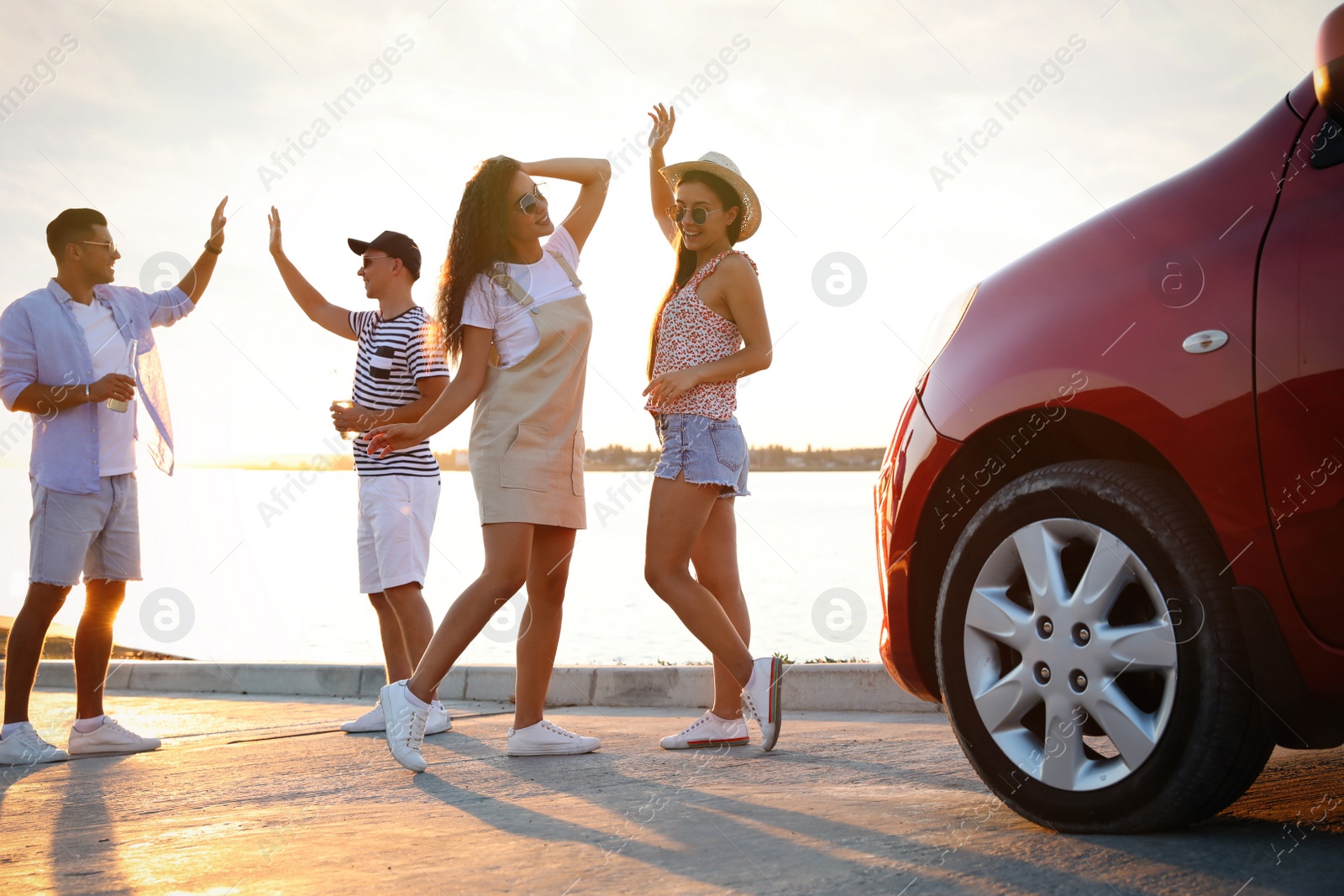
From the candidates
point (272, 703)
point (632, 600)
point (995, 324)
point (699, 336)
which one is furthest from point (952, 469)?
point (632, 600)

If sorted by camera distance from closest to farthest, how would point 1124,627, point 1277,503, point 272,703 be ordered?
point 1277,503 < point 1124,627 < point 272,703

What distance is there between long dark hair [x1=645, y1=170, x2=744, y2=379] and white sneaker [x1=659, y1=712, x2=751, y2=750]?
4.20 feet

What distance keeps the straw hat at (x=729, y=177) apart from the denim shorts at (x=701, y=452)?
2.58 ft

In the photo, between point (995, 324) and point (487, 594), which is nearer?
point (995, 324)

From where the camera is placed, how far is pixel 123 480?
15.3 ft

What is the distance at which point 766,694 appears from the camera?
3.78 m

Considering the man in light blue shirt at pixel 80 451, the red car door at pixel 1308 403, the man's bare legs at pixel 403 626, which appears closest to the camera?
the red car door at pixel 1308 403

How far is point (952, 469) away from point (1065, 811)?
0.81 metres

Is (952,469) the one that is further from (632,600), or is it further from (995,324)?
(632,600)

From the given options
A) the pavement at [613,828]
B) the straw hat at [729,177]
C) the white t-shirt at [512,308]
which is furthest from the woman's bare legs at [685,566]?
the straw hat at [729,177]

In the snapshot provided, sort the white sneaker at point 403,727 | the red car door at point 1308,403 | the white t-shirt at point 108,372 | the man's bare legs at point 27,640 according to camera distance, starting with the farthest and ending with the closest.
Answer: the white t-shirt at point 108,372 < the man's bare legs at point 27,640 < the white sneaker at point 403,727 < the red car door at point 1308,403

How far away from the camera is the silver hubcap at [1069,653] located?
2.27 meters

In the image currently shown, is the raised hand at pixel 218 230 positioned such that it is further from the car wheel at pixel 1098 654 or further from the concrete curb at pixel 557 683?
the car wheel at pixel 1098 654

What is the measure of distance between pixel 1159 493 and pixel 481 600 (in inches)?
84.5
